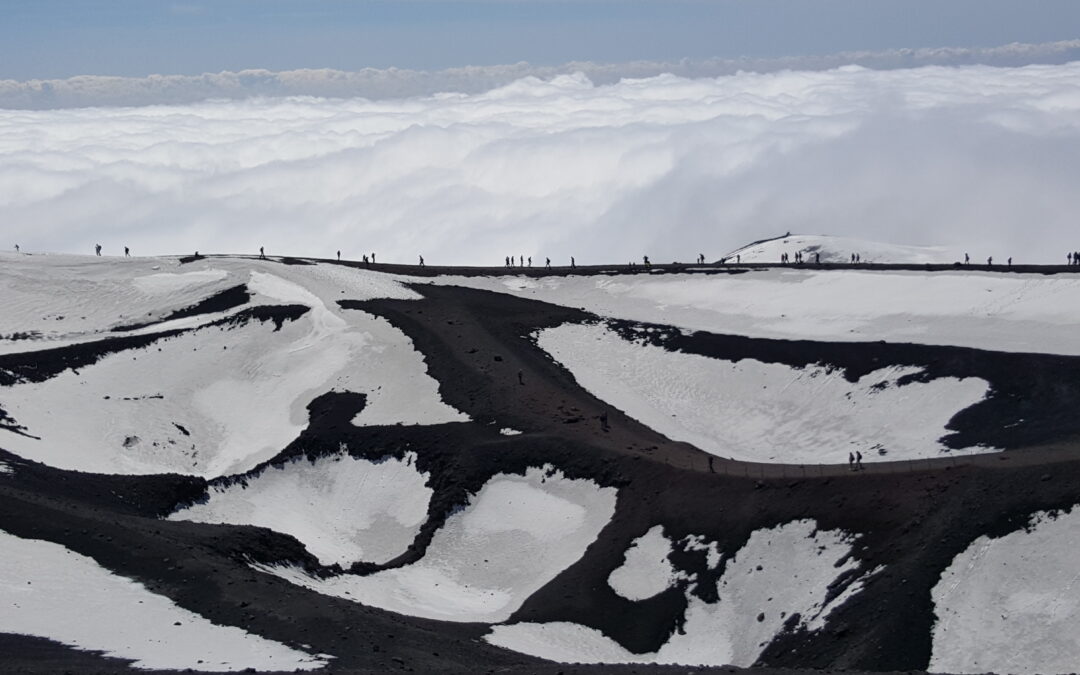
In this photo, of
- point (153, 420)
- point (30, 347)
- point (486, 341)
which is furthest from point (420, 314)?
point (30, 347)

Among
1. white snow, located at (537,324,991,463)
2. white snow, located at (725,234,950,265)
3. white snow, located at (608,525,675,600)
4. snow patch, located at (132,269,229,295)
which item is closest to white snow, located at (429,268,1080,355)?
white snow, located at (537,324,991,463)

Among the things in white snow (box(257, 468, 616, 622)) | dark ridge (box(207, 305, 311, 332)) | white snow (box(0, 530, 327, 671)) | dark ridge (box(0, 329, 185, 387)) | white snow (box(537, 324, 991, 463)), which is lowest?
white snow (box(257, 468, 616, 622))

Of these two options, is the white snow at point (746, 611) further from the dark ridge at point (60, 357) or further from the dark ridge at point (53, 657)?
the dark ridge at point (60, 357)

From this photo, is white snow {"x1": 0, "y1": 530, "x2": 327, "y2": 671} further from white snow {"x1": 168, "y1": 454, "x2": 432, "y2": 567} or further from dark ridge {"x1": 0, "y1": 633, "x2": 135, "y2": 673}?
white snow {"x1": 168, "y1": 454, "x2": 432, "y2": 567}

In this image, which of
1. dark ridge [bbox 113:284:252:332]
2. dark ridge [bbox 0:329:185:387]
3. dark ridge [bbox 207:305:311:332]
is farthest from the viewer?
dark ridge [bbox 113:284:252:332]

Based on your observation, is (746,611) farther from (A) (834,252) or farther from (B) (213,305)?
(A) (834,252)

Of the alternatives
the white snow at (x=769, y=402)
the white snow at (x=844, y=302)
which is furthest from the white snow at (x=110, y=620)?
the white snow at (x=844, y=302)
